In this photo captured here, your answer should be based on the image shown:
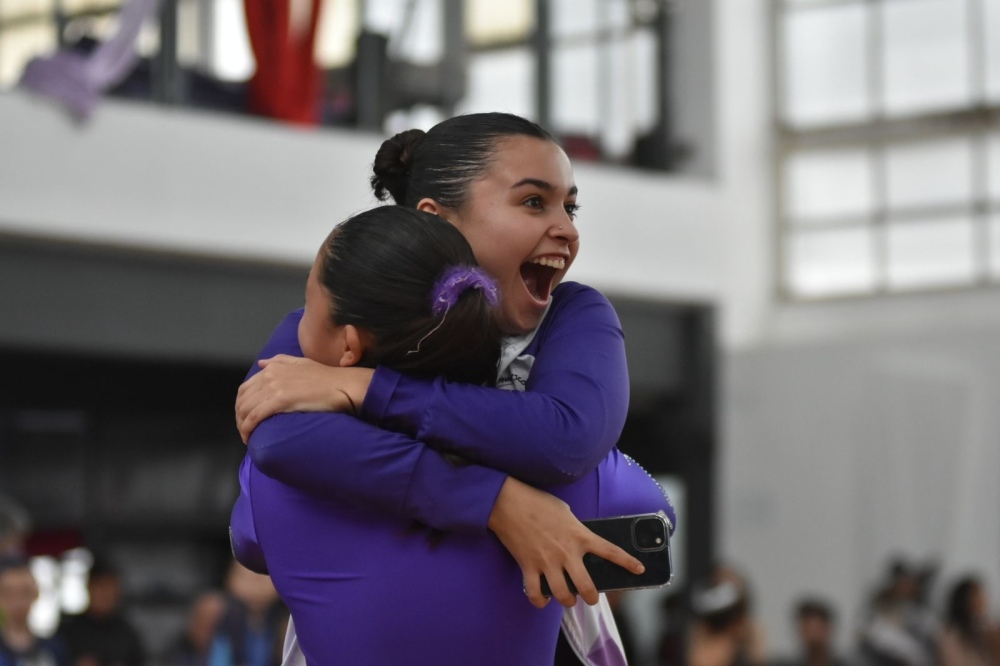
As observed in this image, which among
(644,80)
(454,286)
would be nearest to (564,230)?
(454,286)

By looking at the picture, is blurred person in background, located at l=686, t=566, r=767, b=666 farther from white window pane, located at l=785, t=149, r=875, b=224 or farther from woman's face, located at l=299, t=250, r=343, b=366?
white window pane, located at l=785, t=149, r=875, b=224

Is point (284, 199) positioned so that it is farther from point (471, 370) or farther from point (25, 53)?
point (471, 370)

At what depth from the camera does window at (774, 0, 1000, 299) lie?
36.9 ft

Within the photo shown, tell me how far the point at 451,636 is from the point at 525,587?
0.26 ft

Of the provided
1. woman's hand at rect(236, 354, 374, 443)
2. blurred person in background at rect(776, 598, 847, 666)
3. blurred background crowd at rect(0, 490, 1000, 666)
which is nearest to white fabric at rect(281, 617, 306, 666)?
woman's hand at rect(236, 354, 374, 443)

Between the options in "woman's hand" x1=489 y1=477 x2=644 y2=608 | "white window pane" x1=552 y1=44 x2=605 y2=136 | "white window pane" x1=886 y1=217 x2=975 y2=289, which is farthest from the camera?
"white window pane" x1=886 y1=217 x2=975 y2=289

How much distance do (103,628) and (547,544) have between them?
17.2ft

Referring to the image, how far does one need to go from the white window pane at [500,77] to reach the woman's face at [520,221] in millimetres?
9667

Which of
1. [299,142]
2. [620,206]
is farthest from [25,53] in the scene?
[620,206]

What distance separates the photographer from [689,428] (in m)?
9.91

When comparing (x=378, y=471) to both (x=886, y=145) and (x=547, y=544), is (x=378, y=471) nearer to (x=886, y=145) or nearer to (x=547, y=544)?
(x=547, y=544)

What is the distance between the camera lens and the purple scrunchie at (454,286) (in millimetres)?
1189

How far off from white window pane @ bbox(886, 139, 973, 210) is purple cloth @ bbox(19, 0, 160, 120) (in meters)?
6.16

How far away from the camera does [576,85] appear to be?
11.0m
